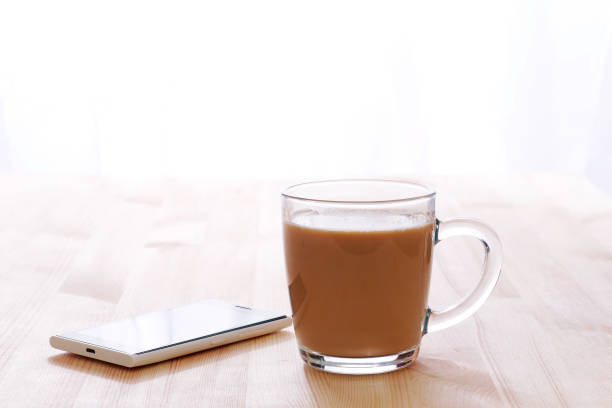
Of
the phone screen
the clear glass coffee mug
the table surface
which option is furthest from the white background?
the clear glass coffee mug

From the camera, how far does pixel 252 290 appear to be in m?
0.93

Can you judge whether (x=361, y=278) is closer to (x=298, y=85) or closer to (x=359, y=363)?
(x=359, y=363)

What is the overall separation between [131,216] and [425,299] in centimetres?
68

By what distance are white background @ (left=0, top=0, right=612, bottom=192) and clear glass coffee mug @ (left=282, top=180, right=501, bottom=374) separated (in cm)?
239

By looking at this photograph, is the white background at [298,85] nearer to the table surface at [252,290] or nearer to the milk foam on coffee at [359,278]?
the table surface at [252,290]

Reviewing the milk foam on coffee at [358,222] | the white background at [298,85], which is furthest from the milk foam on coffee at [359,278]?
the white background at [298,85]

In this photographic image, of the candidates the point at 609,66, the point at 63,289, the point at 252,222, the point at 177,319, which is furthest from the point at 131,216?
the point at 609,66

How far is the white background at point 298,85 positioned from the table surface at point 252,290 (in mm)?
1563

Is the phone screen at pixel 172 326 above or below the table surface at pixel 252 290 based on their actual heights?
above

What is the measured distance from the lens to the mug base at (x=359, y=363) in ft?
2.21

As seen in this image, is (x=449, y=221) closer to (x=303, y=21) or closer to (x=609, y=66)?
(x=303, y=21)

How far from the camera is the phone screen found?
71 centimetres

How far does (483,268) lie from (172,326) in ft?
0.90

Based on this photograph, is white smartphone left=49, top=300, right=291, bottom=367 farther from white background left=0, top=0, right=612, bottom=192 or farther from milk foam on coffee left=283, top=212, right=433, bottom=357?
white background left=0, top=0, right=612, bottom=192
